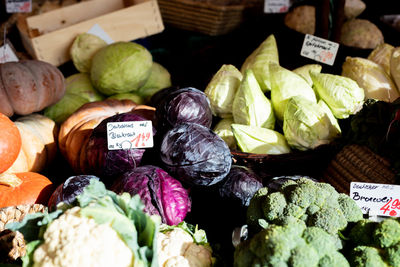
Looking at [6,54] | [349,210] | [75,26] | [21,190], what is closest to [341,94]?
[349,210]

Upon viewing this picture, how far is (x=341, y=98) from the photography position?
1.95 m

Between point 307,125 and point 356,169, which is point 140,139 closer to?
point 307,125

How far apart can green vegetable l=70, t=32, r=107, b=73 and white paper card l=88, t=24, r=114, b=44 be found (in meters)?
0.03

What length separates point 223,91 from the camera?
2090 mm

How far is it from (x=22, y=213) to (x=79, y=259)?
2.31 feet

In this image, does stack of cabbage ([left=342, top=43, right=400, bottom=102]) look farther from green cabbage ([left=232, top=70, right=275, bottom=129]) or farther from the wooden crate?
the wooden crate

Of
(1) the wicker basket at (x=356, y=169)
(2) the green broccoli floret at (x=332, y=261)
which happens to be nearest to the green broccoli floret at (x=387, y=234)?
(2) the green broccoli floret at (x=332, y=261)

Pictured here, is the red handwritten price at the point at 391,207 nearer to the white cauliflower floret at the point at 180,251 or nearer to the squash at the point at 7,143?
the white cauliflower floret at the point at 180,251

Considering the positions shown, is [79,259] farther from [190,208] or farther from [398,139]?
[398,139]

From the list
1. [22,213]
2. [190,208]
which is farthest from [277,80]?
[22,213]

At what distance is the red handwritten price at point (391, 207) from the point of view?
130 centimetres

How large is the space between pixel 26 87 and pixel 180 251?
145 centimetres

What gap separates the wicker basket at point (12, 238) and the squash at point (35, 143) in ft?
1.59

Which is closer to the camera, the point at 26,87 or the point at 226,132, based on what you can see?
the point at 226,132
